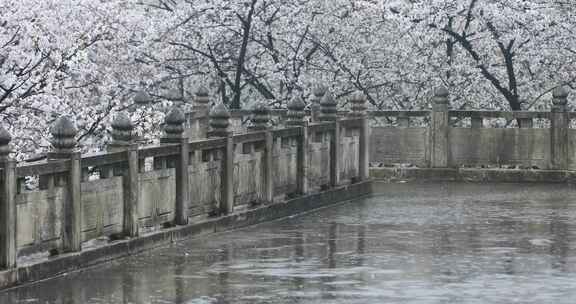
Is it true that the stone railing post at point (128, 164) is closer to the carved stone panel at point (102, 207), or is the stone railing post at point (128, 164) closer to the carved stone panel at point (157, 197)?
the carved stone panel at point (102, 207)

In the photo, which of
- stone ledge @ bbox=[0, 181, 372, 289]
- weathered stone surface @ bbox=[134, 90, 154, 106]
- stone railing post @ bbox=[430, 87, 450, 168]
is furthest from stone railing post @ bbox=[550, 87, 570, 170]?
weathered stone surface @ bbox=[134, 90, 154, 106]

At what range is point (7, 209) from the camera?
12.8 meters

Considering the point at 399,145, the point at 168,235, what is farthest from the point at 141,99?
the point at 168,235

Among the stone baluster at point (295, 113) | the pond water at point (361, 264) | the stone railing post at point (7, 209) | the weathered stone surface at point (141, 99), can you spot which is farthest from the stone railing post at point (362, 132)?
the stone railing post at point (7, 209)

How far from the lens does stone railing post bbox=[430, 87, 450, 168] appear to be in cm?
2652

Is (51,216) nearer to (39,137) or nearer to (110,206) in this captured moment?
(110,206)

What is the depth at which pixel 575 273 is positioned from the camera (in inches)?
555

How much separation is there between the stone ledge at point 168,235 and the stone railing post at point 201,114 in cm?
449

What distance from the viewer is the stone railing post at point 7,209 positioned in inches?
504

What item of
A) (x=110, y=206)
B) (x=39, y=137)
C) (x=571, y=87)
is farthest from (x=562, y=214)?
(x=571, y=87)

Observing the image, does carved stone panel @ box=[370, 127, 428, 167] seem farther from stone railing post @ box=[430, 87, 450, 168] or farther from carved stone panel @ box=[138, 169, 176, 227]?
carved stone panel @ box=[138, 169, 176, 227]

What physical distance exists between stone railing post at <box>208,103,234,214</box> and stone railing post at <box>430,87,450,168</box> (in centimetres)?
919

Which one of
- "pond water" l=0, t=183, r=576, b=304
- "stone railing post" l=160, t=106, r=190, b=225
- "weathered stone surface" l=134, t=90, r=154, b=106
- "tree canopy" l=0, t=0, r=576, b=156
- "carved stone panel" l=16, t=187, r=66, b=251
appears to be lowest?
"pond water" l=0, t=183, r=576, b=304

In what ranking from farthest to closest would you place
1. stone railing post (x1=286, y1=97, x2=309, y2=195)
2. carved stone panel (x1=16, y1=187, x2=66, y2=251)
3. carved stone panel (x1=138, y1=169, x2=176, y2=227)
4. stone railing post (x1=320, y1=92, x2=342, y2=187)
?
stone railing post (x1=320, y1=92, x2=342, y2=187) → stone railing post (x1=286, y1=97, x2=309, y2=195) → carved stone panel (x1=138, y1=169, x2=176, y2=227) → carved stone panel (x1=16, y1=187, x2=66, y2=251)
